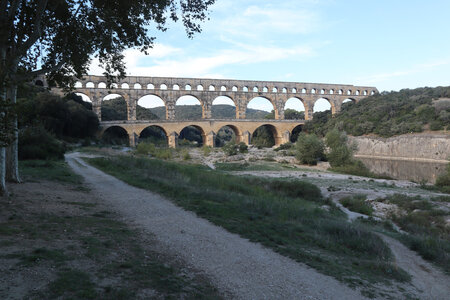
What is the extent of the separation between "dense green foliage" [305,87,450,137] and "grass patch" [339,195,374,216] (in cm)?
2659

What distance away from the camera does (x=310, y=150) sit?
90.3ft

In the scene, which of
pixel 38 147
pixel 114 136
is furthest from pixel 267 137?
pixel 38 147

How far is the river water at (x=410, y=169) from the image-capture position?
22.8 m

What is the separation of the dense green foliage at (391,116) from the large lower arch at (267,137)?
520cm

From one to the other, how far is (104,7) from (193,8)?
2.04m

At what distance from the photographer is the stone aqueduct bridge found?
40.8 meters

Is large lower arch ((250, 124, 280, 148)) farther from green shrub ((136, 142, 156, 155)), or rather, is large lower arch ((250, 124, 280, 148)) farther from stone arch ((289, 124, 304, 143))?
green shrub ((136, 142, 156, 155))

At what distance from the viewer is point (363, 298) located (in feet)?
11.1

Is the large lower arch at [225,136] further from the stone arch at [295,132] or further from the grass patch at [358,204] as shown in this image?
the grass patch at [358,204]

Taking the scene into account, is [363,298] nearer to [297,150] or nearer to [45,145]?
[45,145]

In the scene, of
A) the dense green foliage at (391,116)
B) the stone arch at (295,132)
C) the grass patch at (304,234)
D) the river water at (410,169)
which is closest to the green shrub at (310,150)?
the river water at (410,169)

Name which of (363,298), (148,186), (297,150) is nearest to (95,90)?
(297,150)

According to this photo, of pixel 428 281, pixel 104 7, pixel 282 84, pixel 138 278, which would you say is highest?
pixel 282 84

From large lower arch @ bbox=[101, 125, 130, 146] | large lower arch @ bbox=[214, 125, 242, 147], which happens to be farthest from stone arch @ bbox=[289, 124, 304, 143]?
large lower arch @ bbox=[101, 125, 130, 146]
